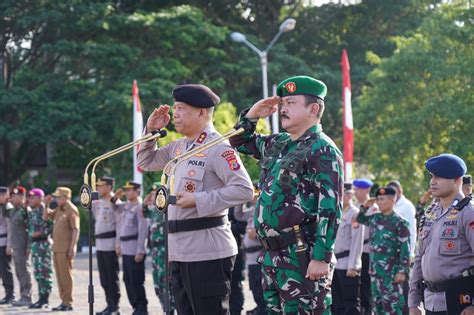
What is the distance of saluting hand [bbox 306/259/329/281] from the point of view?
5.40 m

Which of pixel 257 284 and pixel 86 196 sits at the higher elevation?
pixel 86 196

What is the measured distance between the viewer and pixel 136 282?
43.9ft

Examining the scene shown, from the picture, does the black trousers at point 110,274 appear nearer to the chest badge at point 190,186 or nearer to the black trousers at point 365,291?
the black trousers at point 365,291

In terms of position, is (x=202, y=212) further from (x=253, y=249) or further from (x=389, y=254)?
(x=253, y=249)

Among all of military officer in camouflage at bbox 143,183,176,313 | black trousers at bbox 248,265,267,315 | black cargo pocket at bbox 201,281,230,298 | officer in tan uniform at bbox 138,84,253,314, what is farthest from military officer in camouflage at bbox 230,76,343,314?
black trousers at bbox 248,265,267,315

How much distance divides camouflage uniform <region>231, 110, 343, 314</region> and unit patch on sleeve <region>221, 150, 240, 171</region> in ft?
2.25

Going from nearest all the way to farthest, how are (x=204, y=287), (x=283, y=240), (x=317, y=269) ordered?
(x=317, y=269), (x=283, y=240), (x=204, y=287)

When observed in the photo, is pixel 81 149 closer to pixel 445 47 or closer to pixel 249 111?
pixel 445 47

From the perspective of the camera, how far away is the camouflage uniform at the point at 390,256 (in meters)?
10.4

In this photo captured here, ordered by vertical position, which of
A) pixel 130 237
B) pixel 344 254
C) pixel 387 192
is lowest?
pixel 344 254

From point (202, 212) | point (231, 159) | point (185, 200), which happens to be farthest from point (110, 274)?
point (185, 200)

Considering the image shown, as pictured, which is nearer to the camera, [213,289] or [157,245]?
[213,289]

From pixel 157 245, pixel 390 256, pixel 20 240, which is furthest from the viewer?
pixel 20 240

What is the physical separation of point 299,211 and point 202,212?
0.83 metres
